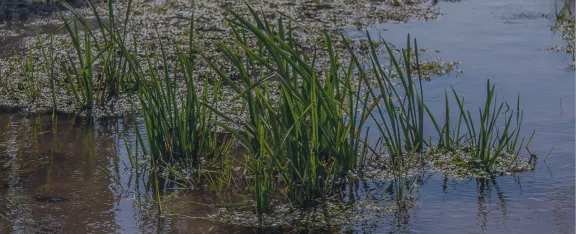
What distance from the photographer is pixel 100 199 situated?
304cm

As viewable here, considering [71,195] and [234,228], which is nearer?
[234,228]

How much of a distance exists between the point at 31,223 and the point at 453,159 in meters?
1.75

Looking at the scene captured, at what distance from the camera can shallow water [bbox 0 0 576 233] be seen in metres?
2.80

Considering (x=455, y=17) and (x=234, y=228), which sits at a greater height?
(x=455, y=17)

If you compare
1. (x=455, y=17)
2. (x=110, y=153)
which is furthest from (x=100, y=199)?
(x=455, y=17)

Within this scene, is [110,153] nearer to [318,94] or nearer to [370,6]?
[318,94]

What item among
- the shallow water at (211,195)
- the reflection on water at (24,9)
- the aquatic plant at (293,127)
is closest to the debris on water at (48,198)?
the shallow water at (211,195)

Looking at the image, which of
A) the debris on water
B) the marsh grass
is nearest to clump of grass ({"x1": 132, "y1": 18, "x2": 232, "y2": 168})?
the marsh grass

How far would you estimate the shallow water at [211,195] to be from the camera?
280 centimetres

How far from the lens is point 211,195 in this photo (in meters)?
3.10

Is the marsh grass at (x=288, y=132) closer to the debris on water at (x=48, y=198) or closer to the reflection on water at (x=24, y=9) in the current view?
the debris on water at (x=48, y=198)

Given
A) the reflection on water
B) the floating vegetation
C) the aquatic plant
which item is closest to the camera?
the aquatic plant

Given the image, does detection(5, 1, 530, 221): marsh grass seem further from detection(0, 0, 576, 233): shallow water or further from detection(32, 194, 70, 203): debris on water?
detection(32, 194, 70, 203): debris on water

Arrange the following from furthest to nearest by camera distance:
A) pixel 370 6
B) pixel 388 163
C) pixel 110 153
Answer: pixel 370 6 < pixel 110 153 < pixel 388 163
